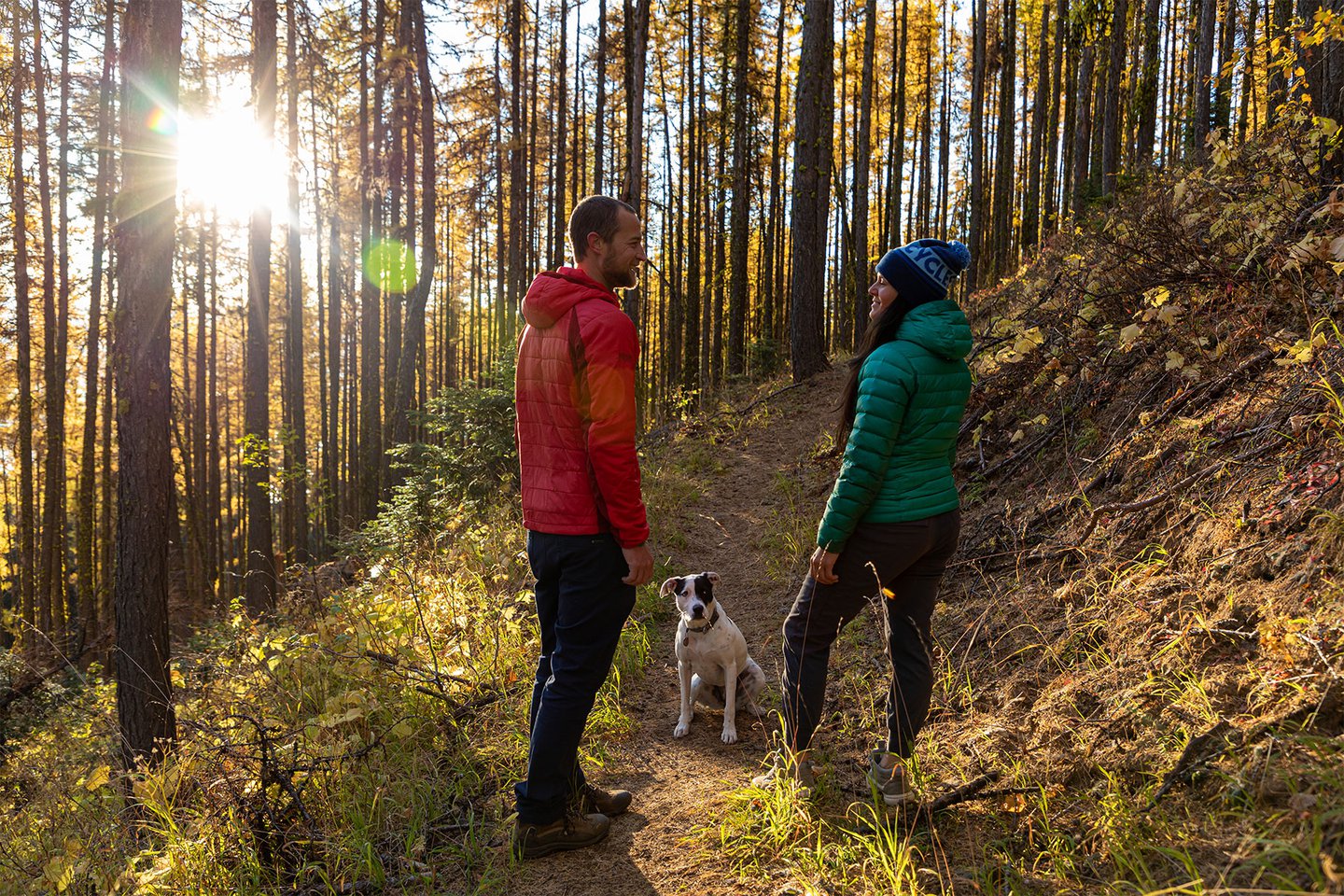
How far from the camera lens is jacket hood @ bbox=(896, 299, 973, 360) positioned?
300 cm

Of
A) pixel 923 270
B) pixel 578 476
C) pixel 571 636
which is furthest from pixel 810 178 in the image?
pixel 571 636

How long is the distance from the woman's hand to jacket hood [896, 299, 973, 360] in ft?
3.06

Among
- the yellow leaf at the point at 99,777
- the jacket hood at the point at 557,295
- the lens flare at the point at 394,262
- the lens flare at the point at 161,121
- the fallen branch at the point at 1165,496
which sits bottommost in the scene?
the yellow leaf at the point at 99,777

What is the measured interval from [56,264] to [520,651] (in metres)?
15.5

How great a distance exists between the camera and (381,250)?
20.7m

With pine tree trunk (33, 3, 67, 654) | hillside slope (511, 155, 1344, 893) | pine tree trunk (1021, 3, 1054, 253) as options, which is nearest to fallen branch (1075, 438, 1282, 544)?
hillside slope (511, 155, 1344, 893)

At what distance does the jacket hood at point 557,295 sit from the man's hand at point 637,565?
1002mm

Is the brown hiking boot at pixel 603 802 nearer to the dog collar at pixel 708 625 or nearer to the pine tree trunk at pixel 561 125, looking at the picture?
the dog collar at pixel 708 625

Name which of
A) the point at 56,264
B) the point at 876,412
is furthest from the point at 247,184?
the point at 876,412

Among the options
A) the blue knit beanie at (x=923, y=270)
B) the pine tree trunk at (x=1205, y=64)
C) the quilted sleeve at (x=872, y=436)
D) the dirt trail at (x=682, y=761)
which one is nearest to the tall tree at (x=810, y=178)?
the dirt trail at (x=682, y=761)

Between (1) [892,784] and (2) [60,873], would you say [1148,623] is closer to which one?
(1) [892,784]

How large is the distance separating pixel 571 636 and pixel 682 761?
154 cm

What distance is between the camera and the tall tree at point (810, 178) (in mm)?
12227

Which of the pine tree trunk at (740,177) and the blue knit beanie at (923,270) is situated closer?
the blue knit beanie at (923,270)
